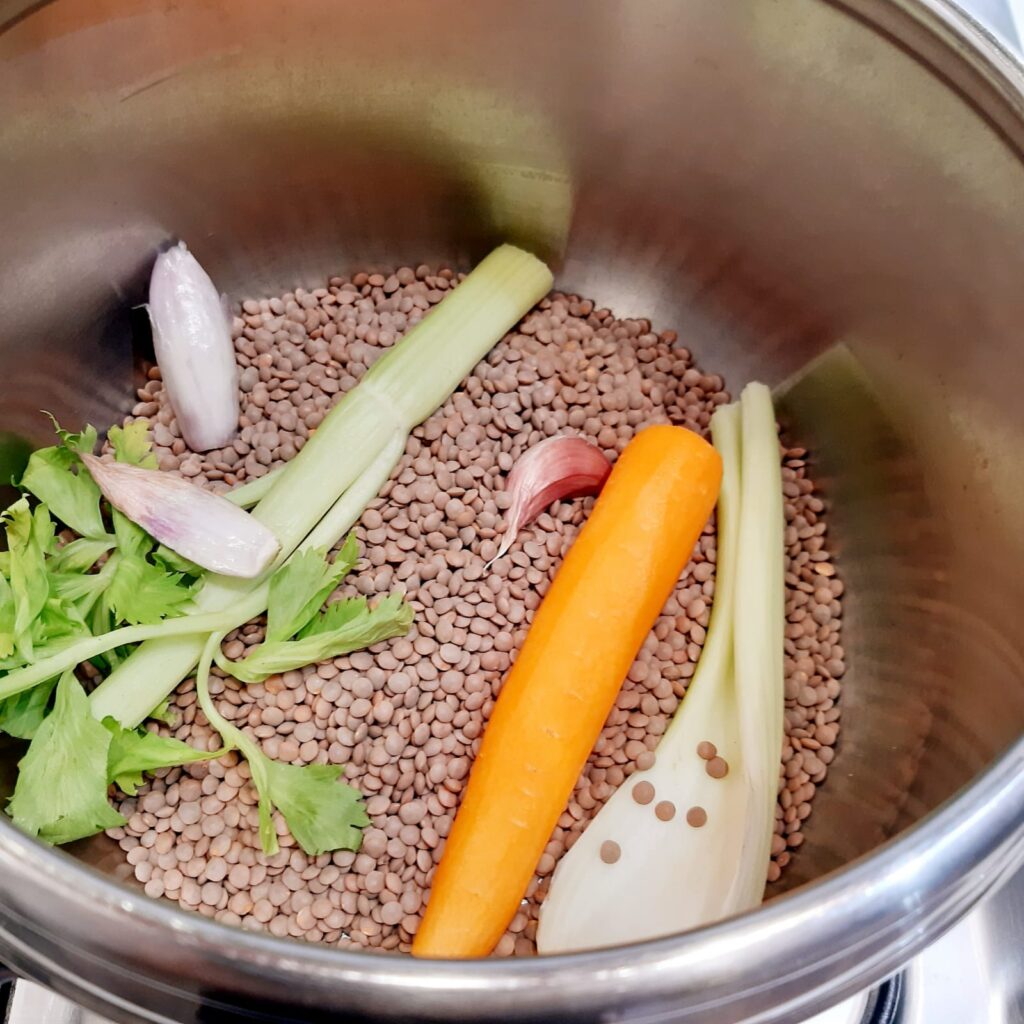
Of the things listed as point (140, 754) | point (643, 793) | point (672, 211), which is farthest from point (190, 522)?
point (672, 211)

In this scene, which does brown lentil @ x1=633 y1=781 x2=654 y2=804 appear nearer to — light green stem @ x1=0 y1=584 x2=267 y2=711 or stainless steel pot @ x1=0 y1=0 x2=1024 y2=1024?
stainless steel pot @ x1=0 y1=0 x2=1024 y2=1024

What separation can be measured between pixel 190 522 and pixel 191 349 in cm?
23

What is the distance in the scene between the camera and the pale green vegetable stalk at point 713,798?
0.79m

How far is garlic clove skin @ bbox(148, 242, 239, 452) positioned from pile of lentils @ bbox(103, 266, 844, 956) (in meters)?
0.03

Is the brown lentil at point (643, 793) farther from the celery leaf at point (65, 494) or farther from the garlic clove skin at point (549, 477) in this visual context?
the celery leaf at point (65, 494)

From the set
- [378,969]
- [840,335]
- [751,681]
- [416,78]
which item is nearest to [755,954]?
[378,969]

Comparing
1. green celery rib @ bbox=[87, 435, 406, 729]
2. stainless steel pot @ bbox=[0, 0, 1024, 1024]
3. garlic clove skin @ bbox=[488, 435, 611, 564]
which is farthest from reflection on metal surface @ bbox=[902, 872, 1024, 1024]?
green celery rib @ bbox=[87, 435, 406, 729]

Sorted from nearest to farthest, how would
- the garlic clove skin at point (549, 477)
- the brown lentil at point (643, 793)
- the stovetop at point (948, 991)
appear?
the stovetop at point (948, 991) → the brown lentil at point (643, 793) → the garlic clove skin at point (549, 477)

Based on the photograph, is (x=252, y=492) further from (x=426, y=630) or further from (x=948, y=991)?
(x=948, y=991)

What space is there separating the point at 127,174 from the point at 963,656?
0.94 m

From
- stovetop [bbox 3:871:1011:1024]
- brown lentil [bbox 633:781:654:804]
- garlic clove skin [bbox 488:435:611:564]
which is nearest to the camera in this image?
stovetop [bbox 3:871:1011:1024]

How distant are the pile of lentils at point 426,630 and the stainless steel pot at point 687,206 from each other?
40 millimetres

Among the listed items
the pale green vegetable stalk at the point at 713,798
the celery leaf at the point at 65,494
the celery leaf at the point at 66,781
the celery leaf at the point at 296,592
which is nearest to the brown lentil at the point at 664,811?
the pale green vegetable stalk at the point at 713,798

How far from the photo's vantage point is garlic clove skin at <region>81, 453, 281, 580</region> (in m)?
0.83
